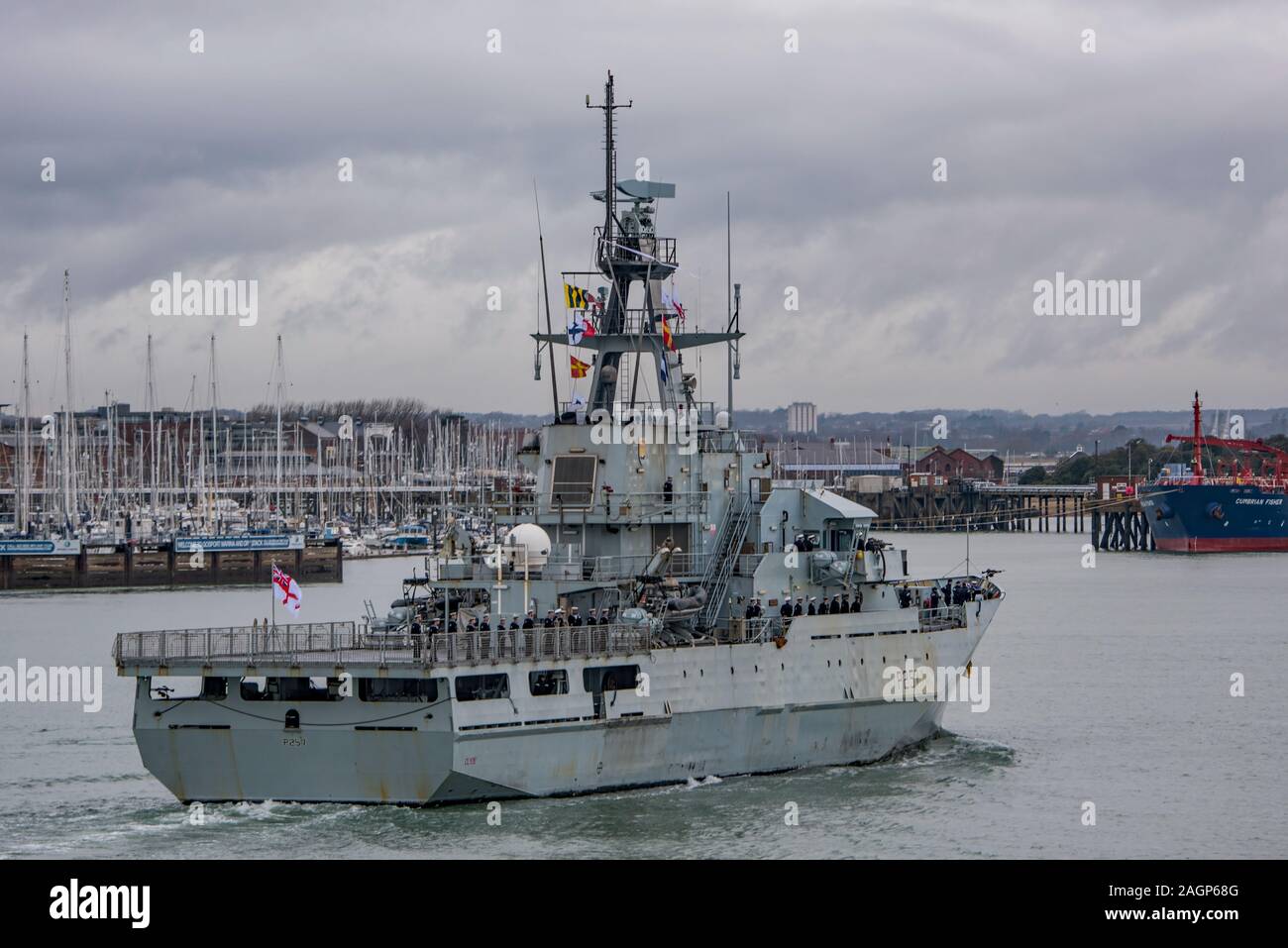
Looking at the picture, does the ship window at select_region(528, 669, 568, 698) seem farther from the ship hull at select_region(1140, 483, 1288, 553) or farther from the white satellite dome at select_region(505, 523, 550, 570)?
the ship hull at select_region(1140, 483, 1288, 553)

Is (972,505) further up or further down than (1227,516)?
further up

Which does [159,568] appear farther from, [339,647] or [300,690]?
[300,690]

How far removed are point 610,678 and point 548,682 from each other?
1166mm

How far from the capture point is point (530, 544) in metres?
29.9

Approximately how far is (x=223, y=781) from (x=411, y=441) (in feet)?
518

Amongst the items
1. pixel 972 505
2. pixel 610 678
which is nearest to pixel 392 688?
pixel 610 678

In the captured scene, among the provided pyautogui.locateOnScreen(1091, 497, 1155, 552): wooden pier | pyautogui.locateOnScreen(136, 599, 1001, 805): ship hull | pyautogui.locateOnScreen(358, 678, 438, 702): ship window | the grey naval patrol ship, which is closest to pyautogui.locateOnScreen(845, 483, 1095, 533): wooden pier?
pyautogui.locateOnScreen(1091, 497, 1155, 552): wooden pier

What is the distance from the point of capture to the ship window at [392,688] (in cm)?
2617

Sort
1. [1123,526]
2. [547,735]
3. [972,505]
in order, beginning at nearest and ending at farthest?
1. [547,735]
2. [1123,526]
3. [972,505]

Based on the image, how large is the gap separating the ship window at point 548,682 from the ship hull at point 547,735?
16 cm

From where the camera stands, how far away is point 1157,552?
409ft

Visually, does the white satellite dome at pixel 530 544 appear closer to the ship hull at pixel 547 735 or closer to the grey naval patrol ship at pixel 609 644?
the grey naval patrol ship at pixel 609 644

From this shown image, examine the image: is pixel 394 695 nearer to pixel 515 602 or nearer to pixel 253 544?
pixel 515 602

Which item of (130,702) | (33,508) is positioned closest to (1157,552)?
(33,508)
